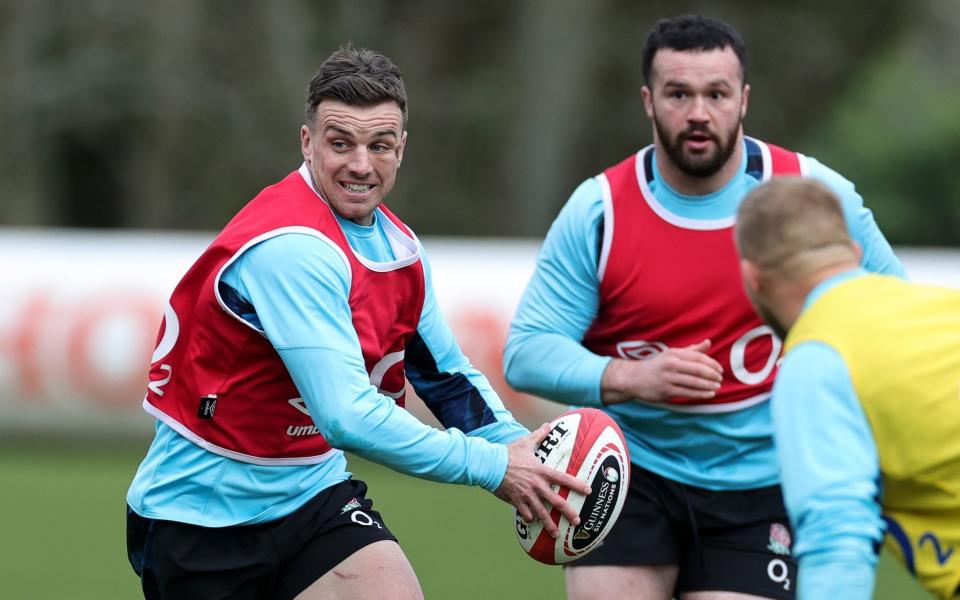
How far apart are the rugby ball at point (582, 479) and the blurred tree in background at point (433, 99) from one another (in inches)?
518

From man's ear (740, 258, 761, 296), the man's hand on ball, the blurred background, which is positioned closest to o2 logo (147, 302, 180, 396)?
the man's hand on ball

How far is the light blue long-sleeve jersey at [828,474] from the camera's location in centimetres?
279

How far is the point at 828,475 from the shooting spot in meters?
2.82

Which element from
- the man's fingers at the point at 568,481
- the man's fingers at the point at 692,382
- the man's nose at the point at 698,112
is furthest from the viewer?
the man's nose at the point at 698,112

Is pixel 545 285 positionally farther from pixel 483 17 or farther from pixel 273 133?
pixel 483 17

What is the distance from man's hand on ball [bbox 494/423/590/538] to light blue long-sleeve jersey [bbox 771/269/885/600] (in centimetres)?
121

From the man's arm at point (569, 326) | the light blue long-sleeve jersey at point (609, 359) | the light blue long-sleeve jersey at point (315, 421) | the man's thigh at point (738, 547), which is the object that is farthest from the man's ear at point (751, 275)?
the man's thigh at point (738, 547)

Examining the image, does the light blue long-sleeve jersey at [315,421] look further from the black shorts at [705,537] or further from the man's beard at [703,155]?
the man's beard at [703,155]

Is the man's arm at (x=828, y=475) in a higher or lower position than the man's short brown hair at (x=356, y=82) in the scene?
lower

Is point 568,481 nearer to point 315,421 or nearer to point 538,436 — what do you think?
point 538,436

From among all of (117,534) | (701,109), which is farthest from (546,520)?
(117,534)

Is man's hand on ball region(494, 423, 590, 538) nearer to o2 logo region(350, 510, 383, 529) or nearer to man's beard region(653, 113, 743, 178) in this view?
o2 logo region(350, 510, 383, 529)

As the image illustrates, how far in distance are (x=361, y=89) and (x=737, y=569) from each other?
1760 millimetres

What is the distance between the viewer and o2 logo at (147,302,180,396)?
4066 millimetres
